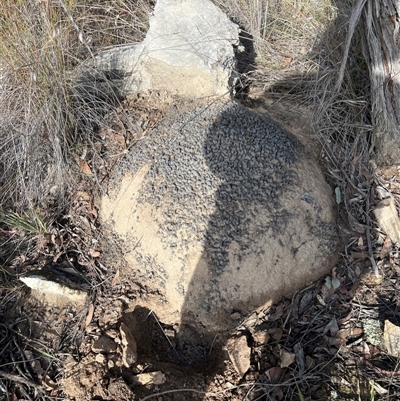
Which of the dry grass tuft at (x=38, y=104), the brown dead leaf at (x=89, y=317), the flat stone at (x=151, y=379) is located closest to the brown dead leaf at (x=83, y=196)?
the dry grass tuft at (x=38, y=104)

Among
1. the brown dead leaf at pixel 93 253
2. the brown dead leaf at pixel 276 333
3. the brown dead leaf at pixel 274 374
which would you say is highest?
the brown dead leaf at pixel 93 253

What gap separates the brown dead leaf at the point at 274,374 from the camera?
1.81 meters

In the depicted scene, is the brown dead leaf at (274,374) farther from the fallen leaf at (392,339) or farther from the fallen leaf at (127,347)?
the fallen leaf at (127,347)

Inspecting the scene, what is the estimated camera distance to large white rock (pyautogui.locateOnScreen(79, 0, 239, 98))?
2.60m

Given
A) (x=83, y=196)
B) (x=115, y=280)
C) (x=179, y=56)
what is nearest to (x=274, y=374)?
(x=115, y=280)

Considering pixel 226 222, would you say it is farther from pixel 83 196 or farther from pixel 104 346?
pixel 83 196

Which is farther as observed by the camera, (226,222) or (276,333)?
(226,222)

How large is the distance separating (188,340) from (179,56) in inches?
65.8

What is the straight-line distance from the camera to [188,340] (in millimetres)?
2043

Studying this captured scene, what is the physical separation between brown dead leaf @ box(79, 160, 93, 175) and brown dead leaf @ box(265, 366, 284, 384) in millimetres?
1473

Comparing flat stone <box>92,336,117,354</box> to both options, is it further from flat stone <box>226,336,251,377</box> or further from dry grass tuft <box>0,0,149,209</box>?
dry grass tuft <box>0,0,149,209</box>

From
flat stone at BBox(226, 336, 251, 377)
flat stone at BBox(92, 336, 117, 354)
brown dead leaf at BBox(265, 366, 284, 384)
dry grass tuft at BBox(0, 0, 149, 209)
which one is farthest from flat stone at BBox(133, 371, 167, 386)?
dry grass tuft at BBox(0, 0, 149, 209)

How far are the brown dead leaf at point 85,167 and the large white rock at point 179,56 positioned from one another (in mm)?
513

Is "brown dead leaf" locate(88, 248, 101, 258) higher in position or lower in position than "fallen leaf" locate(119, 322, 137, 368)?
higher
